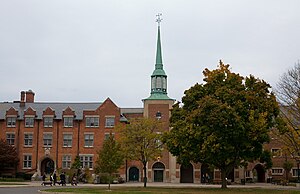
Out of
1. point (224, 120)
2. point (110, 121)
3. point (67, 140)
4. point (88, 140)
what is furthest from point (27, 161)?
point (224, 120)

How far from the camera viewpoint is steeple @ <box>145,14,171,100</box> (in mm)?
71312

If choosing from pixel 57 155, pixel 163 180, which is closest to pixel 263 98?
pixel 163 180

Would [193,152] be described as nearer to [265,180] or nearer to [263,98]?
[263,98]

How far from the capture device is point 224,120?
40625 millimetres

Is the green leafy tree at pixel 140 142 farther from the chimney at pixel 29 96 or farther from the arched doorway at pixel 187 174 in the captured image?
the chimney at pixel 29 96

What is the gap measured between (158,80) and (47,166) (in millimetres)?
22987

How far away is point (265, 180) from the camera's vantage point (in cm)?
7275

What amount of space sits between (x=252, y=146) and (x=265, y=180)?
32216mm

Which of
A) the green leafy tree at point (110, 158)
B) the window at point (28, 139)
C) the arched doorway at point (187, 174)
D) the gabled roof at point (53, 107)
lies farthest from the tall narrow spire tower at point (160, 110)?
the green leafy tree at point (110, 158)

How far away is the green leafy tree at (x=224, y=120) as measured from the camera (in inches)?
1624

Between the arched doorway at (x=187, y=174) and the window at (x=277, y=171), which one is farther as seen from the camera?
the window at (x=277, y=171)

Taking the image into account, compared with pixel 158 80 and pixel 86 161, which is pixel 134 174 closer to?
pixel 86 161

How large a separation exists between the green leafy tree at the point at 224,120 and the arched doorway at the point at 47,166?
31.8 m

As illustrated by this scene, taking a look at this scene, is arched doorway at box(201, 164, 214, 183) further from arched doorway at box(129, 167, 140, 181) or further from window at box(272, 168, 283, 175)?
window at box(272, 168, 283, 175)
